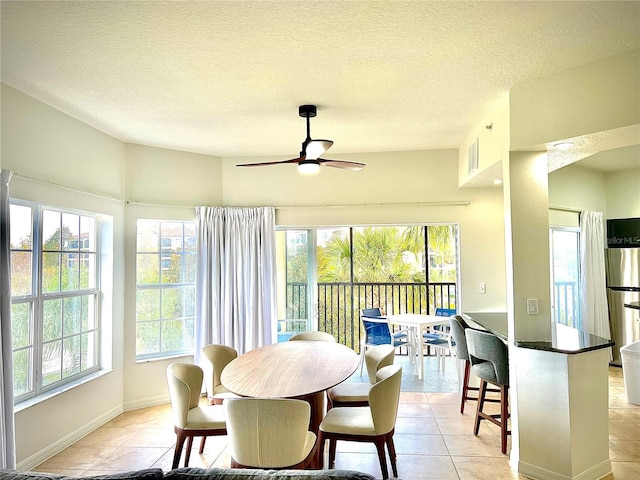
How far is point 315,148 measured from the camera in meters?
2.93

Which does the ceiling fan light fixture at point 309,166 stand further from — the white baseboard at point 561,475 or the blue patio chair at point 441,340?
the blue patio chair at point 441,340

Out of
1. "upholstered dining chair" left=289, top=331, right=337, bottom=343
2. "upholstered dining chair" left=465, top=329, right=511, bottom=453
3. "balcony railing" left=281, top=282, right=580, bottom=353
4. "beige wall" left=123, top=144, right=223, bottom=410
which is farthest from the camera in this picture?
"balcony railing" left=281, top=282, right=580, bottom=353

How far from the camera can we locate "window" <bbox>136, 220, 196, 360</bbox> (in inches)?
176

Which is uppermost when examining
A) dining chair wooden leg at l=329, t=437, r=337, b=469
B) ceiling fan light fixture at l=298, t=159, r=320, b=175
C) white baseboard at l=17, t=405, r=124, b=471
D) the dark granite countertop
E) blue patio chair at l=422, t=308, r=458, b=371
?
ceiling fan light fixture at l=298, t=159, r=320, b=175

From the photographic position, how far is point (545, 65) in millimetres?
2611

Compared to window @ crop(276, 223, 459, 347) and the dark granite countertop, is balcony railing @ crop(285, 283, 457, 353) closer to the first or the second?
window @ crop(276, 223, 459, 347)

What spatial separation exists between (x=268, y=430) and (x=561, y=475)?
1.99m

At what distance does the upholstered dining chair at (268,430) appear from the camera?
7.11ft

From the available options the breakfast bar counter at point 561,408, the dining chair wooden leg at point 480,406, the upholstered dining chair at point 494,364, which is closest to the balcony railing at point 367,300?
the dining chair wooden leg at point 480,406

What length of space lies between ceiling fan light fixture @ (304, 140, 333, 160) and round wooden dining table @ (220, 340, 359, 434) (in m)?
1.51

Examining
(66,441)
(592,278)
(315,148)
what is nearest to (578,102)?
(315,148)

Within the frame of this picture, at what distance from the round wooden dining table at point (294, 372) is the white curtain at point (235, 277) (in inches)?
42.3

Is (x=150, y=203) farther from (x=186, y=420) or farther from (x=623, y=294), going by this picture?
(x=623, y=294)

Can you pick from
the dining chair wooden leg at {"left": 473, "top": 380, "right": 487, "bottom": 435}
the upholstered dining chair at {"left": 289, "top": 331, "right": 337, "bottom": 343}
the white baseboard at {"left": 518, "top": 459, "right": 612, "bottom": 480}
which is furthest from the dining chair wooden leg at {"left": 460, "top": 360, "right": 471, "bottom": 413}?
the upholstered dining chair at {"left": 289, "top": 331, "right": 337, "bottom": 343}
